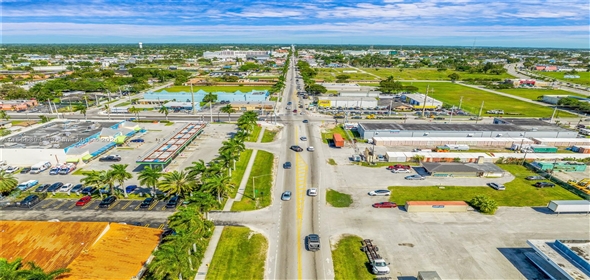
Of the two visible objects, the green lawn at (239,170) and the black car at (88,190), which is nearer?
the black car at (88,190)

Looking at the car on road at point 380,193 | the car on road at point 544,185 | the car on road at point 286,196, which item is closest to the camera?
the car on road at point 286,196

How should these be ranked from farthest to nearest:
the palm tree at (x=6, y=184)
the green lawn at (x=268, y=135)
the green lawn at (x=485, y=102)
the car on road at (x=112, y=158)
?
the green lawn at (x=485, y=102)
the green lawn at (x=268, y=135)
the car on road at (x=112, y=158)
the palm tree at (x=6, y=184)

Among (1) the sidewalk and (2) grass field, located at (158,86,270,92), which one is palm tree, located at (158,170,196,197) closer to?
(1) the sidewalk

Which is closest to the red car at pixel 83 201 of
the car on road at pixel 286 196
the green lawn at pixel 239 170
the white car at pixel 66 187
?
the white car at pixel 66 187

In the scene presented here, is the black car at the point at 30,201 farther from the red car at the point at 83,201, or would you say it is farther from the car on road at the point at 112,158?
the car on road at the point at 112,158

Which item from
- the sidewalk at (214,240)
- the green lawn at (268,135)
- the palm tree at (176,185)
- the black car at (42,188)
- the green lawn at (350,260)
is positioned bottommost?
the green lawn at (350,260)

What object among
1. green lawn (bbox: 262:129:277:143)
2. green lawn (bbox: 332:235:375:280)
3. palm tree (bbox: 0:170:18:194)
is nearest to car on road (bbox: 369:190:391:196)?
green lawn (bbox: 332:235:375:280)
